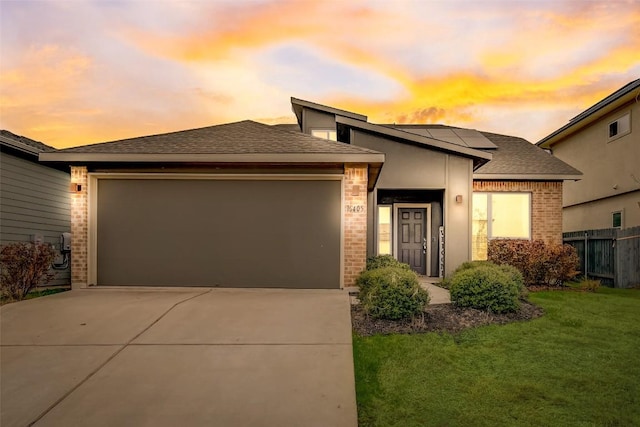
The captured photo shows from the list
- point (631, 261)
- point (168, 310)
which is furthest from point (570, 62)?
point (168, 310)

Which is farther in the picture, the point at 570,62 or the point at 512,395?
the point at 570,62

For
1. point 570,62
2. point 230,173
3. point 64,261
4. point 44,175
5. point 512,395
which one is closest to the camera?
point 512,395

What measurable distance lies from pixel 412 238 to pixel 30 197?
10760mm

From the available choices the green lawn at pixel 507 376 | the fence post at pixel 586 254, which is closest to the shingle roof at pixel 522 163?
the fence post at pixel 586 254

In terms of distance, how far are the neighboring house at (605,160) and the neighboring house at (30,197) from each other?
55.6ft

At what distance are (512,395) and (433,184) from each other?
755cm

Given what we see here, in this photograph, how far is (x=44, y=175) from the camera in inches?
453

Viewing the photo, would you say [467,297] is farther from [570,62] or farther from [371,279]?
[570,62]

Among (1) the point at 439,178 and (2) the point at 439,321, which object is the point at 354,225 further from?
(1) the point at 439,178

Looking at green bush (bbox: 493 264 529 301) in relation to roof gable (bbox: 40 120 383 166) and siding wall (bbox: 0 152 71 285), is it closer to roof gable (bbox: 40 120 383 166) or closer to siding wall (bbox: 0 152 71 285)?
roof gable (bbox: 40 120 383 166)

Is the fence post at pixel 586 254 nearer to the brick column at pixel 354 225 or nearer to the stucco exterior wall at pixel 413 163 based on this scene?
the stucco exterior wall at pixel 413 163

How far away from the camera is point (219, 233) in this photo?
341 inches

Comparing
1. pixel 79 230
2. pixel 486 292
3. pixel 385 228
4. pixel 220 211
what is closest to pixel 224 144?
pixel 220 211

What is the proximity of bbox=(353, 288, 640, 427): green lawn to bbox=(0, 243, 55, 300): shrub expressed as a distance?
7.17 m
